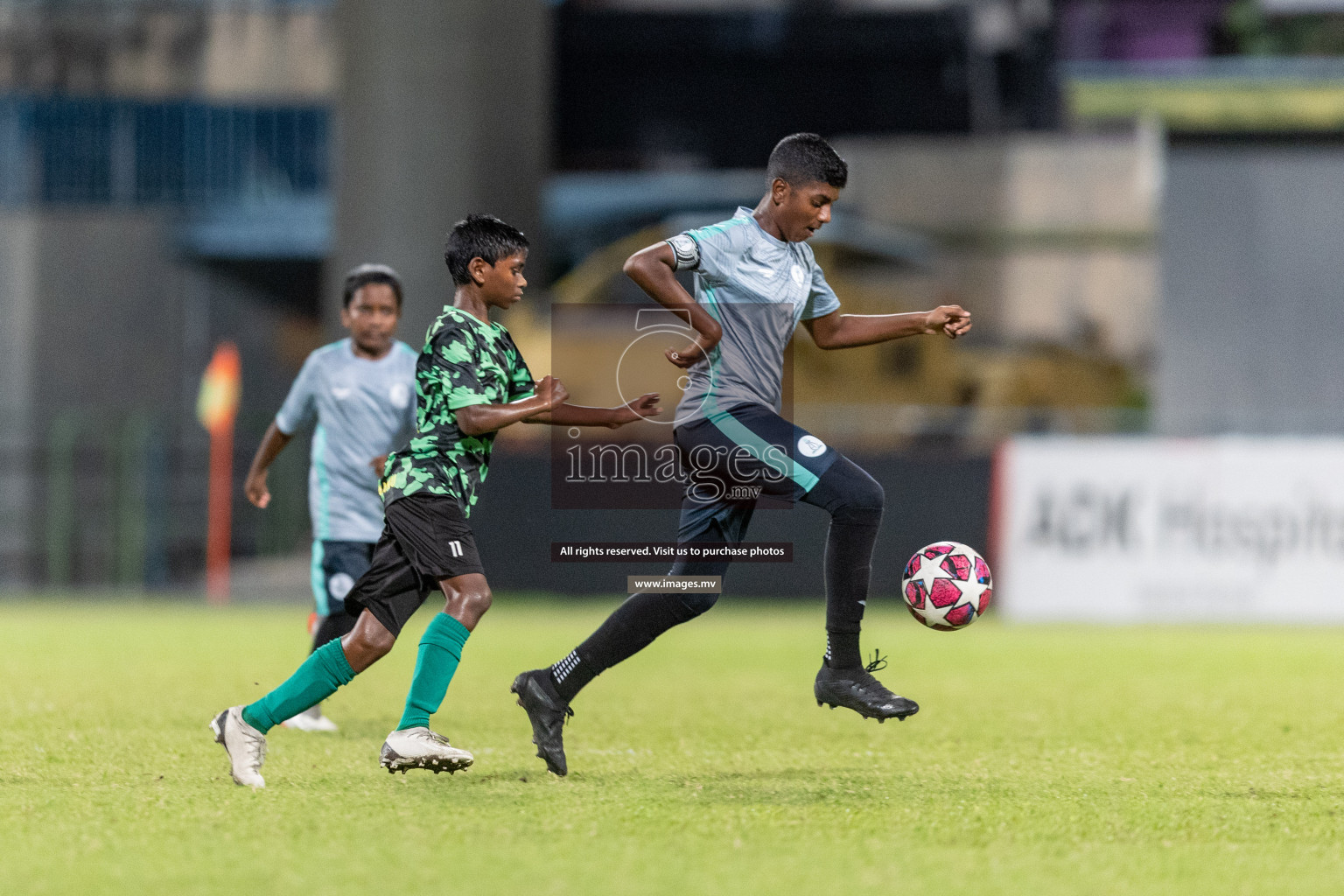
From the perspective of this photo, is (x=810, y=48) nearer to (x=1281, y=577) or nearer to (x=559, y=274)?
(x=559, y=274)

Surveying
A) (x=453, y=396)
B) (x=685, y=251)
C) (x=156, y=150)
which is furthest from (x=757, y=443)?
(x=156, y=150)

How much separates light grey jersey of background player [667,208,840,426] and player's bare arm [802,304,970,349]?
0.23 metres

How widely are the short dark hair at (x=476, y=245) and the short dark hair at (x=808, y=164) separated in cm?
95

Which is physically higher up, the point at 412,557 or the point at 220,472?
the point at 412,557

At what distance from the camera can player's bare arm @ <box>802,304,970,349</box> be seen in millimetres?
5957

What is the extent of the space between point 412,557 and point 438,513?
0.56ft

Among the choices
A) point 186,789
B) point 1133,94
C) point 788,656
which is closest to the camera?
point 186,789

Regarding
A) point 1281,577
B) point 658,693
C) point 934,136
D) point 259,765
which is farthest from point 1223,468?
point 259,765

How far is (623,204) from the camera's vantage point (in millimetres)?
23844

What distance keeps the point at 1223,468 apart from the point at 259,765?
11.5 metres

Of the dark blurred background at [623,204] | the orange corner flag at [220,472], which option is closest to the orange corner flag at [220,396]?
the orange corner flag at [220,472]

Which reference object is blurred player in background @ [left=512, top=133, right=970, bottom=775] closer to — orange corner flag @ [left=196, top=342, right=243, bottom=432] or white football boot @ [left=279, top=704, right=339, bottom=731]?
white football boot @ [left=279, top=704, right=339, bottom=731]

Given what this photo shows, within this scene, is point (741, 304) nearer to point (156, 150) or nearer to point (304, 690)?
point (304, 690)

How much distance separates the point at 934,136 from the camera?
23922 millimetres
